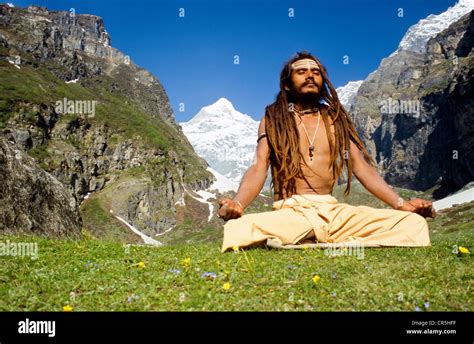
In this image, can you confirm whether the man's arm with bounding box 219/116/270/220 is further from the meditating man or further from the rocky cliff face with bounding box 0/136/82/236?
the rocky cliff face with bounding box 0/136/82/236

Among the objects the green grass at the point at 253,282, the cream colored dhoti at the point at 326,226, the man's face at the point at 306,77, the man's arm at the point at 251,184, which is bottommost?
the green grass at the point at 253,282

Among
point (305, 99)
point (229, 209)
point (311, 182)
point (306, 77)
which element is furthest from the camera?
point (305, 99)

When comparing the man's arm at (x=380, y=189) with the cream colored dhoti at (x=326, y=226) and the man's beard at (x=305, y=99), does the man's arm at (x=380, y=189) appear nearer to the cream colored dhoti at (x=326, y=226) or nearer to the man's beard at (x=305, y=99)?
the cream colored dhoti at (x=326, y=226)

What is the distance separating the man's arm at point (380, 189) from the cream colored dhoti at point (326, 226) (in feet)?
0.82

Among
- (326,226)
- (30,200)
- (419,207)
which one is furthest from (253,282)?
(30,200)

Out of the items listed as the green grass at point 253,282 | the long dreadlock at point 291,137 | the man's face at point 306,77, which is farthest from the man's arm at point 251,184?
the man's face at point 306,77

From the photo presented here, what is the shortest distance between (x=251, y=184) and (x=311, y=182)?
59.4 inches

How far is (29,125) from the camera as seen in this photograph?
7436 inches

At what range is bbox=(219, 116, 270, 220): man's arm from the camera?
7508 millimetres

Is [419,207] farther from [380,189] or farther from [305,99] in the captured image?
[305,99]

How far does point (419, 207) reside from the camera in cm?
847

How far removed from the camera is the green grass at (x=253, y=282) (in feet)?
16.0
